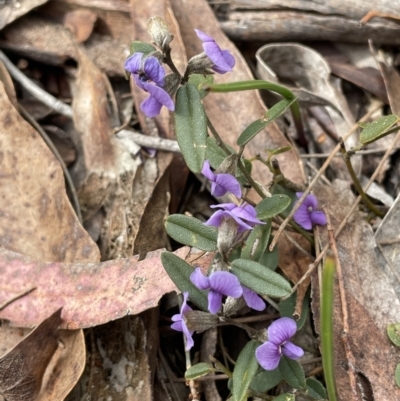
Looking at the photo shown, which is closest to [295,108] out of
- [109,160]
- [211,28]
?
[211,28]

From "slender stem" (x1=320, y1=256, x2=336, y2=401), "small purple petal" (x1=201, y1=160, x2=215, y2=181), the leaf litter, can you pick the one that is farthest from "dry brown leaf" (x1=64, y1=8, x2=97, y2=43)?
"slender stem" (x1=320, y1=256, x2=336, y2=401)

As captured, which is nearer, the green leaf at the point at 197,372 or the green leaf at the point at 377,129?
the green leaf at the point at 197,372

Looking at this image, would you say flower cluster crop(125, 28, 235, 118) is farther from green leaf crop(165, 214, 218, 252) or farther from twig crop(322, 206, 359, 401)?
twig crop(322, 206, 359, 401)

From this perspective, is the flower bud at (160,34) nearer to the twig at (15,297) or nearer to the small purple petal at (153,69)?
the small purple petal at (153,69)

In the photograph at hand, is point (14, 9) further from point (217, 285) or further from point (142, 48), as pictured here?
point (217, 285)

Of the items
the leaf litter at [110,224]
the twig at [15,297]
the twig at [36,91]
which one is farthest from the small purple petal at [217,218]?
the twig at [36,91]
